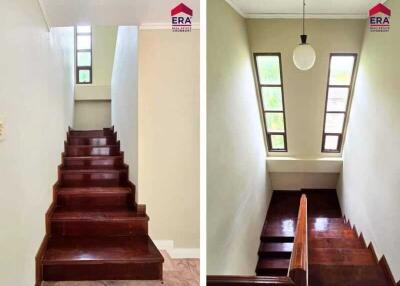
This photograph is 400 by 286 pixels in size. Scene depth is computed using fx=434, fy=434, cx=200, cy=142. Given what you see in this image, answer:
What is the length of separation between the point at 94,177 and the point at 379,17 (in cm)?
253

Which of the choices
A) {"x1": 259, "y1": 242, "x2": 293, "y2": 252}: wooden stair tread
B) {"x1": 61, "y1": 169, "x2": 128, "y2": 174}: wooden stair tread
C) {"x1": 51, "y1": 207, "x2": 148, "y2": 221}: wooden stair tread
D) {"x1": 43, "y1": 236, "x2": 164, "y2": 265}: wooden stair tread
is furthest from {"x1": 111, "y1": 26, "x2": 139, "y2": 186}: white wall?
{"x1": 259, "y1": 242, "x2": 293, "y2": 252}: wooden stair tread

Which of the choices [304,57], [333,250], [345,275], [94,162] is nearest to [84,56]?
[94,162]

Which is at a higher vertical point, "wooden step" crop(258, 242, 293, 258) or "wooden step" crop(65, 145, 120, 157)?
"wooden step" crop(65, 145, 120, 157)

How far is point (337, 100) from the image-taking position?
1.80 m

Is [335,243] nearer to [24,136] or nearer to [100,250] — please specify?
[100,250]

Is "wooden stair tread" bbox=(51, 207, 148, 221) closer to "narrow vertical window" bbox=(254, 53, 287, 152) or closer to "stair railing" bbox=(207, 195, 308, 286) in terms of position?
"narrow vertical window" bbox=(254, 53, 287, 152)

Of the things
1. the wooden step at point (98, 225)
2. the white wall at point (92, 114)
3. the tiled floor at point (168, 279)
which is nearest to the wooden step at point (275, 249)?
the tiled floor at point (168, 279)

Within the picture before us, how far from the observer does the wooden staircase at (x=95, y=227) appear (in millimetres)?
2270

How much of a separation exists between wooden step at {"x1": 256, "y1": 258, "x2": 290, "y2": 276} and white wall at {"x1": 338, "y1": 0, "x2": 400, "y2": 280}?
302 mm

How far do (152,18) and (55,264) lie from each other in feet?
4.57

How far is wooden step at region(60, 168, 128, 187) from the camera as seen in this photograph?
318cm

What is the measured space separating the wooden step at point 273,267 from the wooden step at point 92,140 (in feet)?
8.37

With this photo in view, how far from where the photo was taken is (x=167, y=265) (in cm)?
227

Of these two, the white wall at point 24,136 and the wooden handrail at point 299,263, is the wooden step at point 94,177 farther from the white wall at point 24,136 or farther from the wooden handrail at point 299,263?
the wooden handrail at point 299,263
